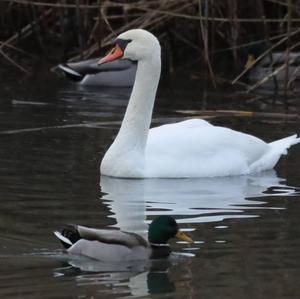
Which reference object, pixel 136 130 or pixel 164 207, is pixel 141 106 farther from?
pixel 164 207

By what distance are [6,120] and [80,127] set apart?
2.70ft

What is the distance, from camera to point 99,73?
17578mm

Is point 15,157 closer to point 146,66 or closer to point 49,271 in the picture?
point 146,66

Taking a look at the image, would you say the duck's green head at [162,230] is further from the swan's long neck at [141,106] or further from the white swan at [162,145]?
the swan's long neck at [141,106]

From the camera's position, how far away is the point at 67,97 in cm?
A: 1562

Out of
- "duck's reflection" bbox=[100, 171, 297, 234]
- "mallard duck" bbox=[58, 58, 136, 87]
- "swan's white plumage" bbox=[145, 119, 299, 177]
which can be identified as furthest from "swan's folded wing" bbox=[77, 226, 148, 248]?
"mallard duck" bbox=[58, 58, 136, 87]

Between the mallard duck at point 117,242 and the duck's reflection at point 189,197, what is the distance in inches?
30.8

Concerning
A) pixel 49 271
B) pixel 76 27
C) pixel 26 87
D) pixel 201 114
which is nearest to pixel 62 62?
pixel 76 27

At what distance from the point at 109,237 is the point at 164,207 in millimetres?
1831

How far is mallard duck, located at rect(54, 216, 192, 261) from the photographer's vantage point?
7.61 metres

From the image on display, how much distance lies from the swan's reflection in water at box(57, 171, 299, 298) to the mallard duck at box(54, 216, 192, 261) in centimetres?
5

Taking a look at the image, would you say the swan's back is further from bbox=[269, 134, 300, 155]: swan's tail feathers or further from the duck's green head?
the duck's green head

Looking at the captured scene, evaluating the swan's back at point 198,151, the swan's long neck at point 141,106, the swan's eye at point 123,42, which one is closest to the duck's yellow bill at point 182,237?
the swan's back at point 198,151

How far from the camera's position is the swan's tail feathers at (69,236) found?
7.67m
